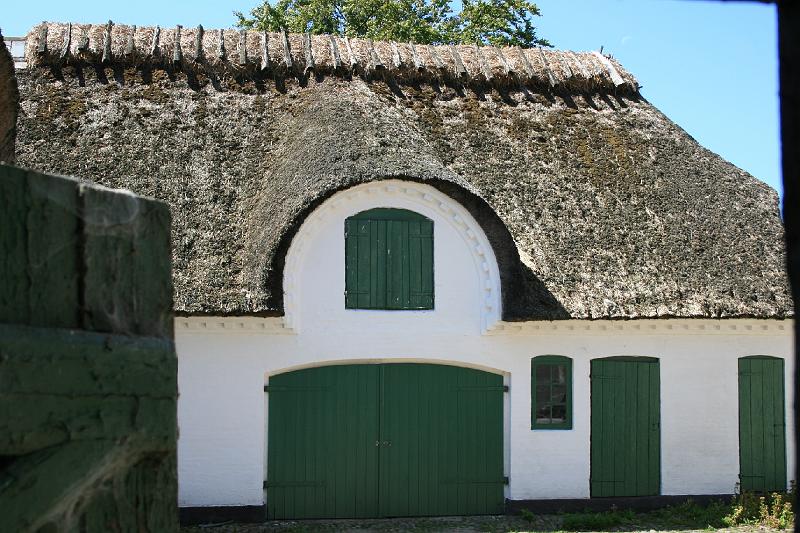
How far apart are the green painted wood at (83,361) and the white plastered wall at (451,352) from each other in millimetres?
9443

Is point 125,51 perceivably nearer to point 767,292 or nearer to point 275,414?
point 275,414

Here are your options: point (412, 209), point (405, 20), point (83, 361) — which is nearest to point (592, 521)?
point (412, 209)

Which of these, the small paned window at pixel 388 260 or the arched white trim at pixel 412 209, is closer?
the arched white trim at pixel 412 209

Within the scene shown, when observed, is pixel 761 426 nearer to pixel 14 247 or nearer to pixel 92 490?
pixel 92 490

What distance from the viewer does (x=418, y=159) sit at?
39.2ft

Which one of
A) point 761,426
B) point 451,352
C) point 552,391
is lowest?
point 761,426

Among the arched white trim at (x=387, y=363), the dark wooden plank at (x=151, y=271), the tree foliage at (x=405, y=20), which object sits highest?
the tree foliage at (x=405, y=20)

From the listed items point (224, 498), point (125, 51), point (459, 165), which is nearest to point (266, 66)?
point (125, 51)

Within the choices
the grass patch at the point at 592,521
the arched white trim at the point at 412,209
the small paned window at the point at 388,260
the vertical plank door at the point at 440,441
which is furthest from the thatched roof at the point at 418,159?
the grass patch at the point at 592,521

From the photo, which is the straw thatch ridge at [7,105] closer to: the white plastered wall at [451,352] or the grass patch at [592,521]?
the white plastered wall at [451,352]

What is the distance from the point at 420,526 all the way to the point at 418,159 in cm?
425

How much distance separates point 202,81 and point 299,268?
13.0 feet

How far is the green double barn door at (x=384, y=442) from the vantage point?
11.9m

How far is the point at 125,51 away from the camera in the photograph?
1434 centimetres
